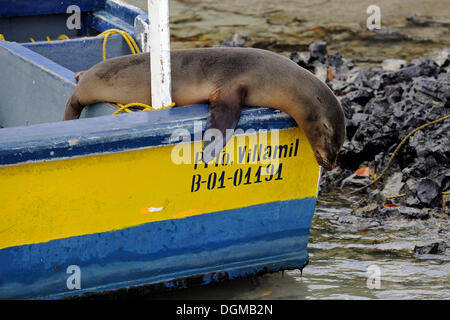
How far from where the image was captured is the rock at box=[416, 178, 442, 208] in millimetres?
5539

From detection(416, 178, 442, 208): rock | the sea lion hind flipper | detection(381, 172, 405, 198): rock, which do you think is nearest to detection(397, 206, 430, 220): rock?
detection(416, 178, 442, 208): rock

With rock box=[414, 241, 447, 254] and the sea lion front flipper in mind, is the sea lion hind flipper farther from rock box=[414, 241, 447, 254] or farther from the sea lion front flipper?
rock box=[414, 241, 447, 254]

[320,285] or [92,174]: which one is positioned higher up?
[92,174]

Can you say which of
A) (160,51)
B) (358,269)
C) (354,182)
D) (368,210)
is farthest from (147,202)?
(354,182)

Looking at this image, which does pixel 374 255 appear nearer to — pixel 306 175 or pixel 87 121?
pixel 306 175

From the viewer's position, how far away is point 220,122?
12.7 feet

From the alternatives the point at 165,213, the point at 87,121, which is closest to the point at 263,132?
the point at 165,213

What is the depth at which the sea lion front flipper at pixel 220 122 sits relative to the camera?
387cm

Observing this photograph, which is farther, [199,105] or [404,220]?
[404,220]

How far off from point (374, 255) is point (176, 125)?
1783 millimetres

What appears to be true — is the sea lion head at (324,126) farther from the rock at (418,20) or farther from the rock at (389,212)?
the rock at (418,20)

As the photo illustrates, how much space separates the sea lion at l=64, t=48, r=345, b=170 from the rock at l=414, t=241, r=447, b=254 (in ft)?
3.59

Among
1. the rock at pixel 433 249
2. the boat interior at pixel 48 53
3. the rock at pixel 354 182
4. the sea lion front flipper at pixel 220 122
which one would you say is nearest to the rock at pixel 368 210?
the rock at pixel 354 182

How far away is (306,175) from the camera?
4324 mm
